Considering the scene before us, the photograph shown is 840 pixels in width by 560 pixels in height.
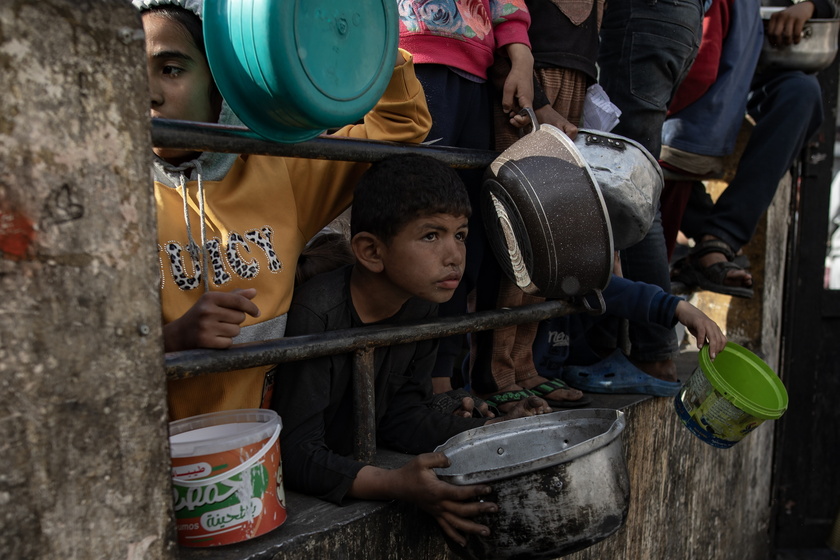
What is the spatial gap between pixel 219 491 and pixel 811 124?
3.79 m

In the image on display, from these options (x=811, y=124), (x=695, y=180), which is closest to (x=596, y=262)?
(x=695, y=180)

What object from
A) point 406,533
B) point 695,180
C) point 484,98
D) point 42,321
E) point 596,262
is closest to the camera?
point 42,321

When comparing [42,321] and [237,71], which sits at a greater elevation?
[237,71]

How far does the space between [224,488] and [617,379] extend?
175 centimetres

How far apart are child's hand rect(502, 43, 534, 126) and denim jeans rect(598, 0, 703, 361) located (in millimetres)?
680

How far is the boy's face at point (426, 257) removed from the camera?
1861mm

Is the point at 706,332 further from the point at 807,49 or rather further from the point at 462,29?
the point at 807,49

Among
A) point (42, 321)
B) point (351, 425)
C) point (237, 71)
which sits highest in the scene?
point (237, 71)

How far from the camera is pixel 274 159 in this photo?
1.96 meters

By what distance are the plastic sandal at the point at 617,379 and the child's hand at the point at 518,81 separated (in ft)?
A: 3.37

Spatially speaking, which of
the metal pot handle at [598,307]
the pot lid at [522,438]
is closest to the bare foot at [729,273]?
the metal pot handle at [598,307]

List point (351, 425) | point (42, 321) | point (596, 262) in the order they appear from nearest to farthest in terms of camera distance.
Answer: point (42, 321), point (351, 425), point (596, 262)

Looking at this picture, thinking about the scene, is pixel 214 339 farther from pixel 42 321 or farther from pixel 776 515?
pixel 776 515

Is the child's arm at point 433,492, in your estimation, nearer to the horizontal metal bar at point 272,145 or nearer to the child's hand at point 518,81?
the horizontal metal bar at point 272,145
